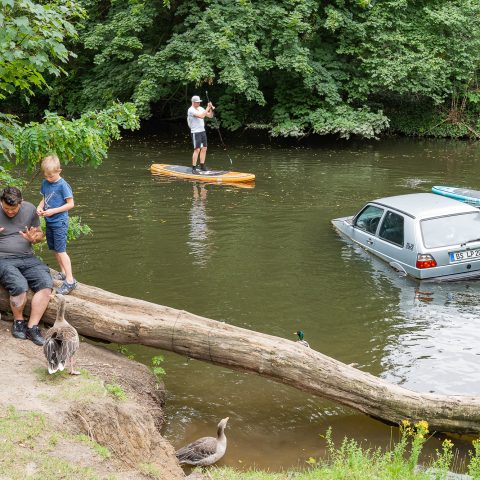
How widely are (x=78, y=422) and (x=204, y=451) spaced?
4.66ft

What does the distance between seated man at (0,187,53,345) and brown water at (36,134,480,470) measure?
6.75 feet

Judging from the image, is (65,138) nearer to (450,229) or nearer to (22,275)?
(22,275)

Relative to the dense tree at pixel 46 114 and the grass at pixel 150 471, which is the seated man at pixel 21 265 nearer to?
the dense tree at pixel 46 114

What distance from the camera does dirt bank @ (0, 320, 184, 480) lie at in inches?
247

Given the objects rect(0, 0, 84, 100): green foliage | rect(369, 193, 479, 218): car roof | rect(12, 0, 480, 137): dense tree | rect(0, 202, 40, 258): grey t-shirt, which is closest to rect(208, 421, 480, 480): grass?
rect(0, 202, 40, 258): grey t-shirt

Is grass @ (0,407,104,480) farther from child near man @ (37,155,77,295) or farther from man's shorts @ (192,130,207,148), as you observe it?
man's shorts @ (192,130,207,148)

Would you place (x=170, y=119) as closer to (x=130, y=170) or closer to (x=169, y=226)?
(x=130, y=170)

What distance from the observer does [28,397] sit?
7.34 metres

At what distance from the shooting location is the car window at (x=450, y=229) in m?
13.1

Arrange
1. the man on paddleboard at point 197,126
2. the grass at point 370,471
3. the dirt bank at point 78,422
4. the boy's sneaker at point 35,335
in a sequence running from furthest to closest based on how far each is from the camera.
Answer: the man on paddleboard at point 197,126 → the boy's sneaker at point 35,335 → the grass at point 370,471 → the dirt bank at point 78,422

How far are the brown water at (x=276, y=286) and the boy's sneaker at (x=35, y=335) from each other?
183cm

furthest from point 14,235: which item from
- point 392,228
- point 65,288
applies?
point 392,228

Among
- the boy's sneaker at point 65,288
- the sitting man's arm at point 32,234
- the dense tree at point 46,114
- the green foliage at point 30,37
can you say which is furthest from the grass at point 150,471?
the green foliage at point 30,37

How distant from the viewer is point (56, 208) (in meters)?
9.43
